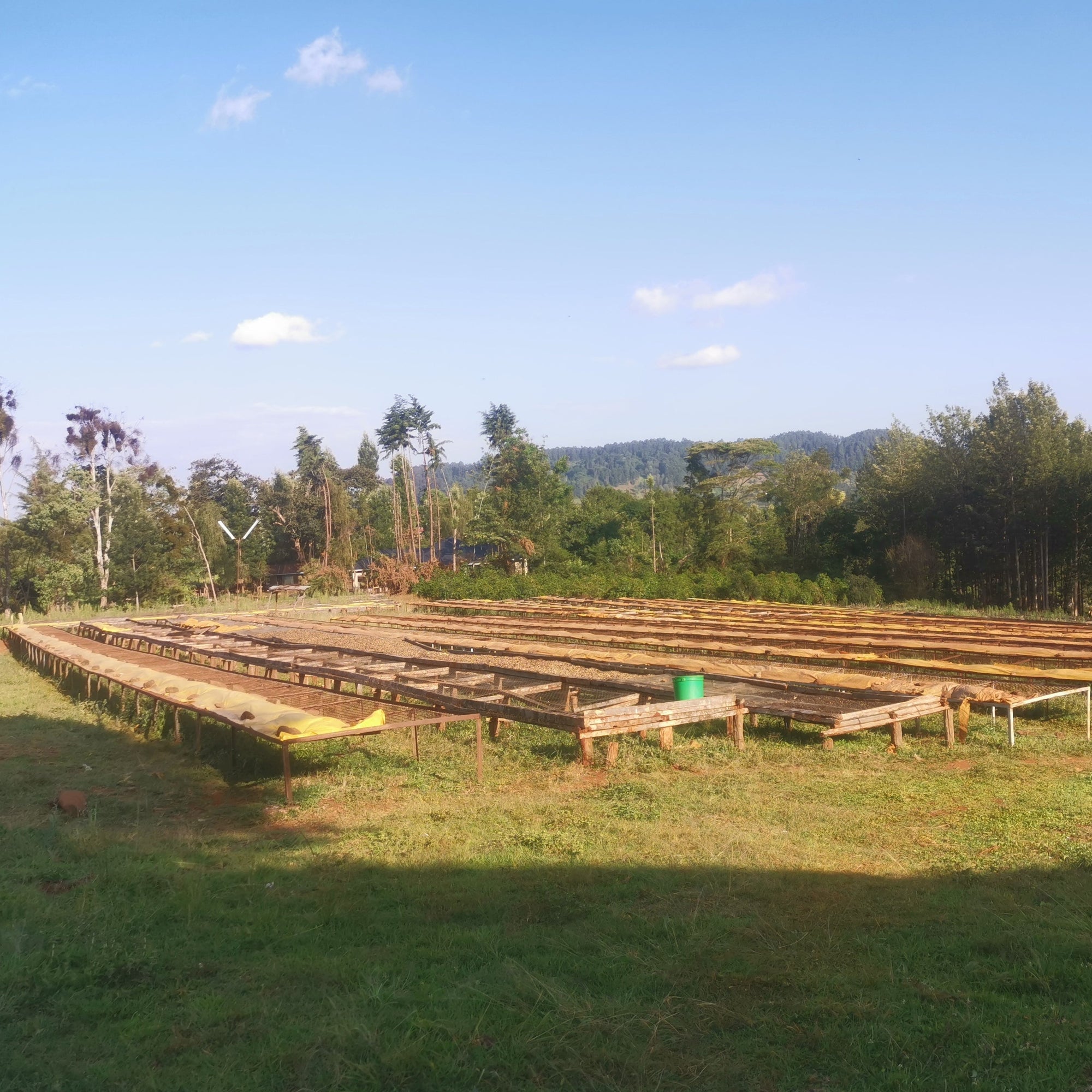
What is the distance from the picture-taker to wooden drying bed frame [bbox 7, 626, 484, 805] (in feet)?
23.7

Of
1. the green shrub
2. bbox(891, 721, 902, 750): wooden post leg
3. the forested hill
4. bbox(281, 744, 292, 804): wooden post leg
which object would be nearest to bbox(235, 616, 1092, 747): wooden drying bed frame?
bbox(891, 721, 902, 750): wooden post leg

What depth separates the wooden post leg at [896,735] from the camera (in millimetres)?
8609

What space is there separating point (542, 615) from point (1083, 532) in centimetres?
1495

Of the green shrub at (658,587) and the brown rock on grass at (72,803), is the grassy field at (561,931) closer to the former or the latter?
the brown rock on grass at (72,803)

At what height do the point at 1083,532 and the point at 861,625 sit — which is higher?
the point at 1083,532

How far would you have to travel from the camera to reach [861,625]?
19656 millimetres

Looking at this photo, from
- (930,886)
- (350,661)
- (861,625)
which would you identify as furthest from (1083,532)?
(930,886)

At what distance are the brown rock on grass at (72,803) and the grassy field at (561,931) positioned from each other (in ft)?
0.45

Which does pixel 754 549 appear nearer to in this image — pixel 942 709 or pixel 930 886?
pixel 942 709

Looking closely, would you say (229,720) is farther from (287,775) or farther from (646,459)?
(646,459)

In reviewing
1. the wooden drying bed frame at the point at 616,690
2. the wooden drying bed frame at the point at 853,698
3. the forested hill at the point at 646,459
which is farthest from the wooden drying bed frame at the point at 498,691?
the forested hill at the point at 646,459

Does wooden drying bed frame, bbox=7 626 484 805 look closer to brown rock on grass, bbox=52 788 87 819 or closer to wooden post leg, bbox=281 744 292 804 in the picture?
wooden post leg, bbox=281 744 292 804

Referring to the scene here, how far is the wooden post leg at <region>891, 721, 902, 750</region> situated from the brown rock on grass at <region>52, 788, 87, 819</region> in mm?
6812

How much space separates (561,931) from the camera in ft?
14.1
